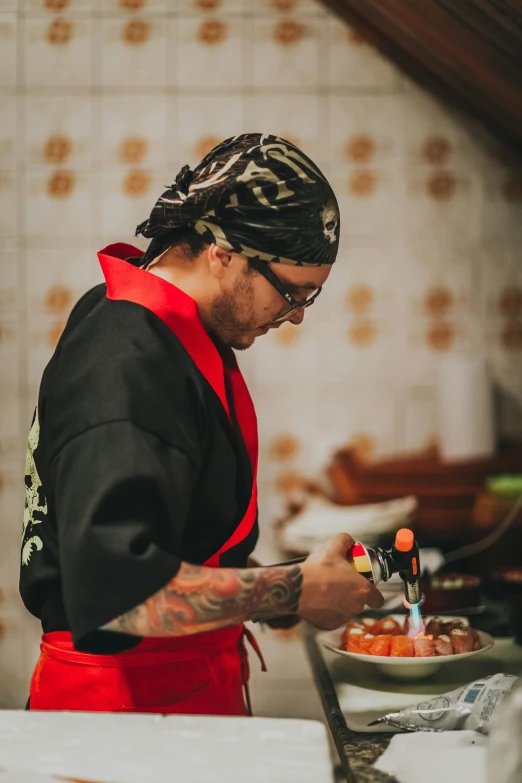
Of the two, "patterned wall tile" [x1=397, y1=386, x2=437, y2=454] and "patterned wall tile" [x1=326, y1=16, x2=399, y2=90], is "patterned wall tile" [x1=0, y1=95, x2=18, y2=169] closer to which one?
"patterned wall tile" [x1=326, y1=16, x2=399, y2=90]

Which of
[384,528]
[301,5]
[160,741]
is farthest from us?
[301,5]

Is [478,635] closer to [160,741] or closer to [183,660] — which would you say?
[183,660]

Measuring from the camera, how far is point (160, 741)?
1.00 metres

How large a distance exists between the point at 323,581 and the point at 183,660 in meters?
0.25

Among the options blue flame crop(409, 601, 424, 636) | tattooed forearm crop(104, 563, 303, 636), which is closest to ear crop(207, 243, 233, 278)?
tattooed forearm crop(104, 563, 303, 636)

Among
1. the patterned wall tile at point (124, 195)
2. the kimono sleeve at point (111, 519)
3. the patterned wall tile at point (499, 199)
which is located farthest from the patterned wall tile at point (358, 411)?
the kimono sleeve at point (111, 519)

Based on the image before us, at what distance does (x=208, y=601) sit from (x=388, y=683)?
23.1 inches

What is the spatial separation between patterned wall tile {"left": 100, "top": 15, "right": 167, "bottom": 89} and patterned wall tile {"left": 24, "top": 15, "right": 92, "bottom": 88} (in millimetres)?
66

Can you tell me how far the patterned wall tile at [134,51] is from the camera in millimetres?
2957

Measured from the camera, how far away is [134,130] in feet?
9.80

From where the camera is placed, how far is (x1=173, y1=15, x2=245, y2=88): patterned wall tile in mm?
2955

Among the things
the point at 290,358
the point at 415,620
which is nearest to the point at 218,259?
the point at 415,620

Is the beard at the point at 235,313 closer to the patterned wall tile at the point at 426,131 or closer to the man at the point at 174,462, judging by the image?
the man at the point at 174,462

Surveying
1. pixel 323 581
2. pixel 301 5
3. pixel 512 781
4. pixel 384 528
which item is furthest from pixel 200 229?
pixel 301 5
